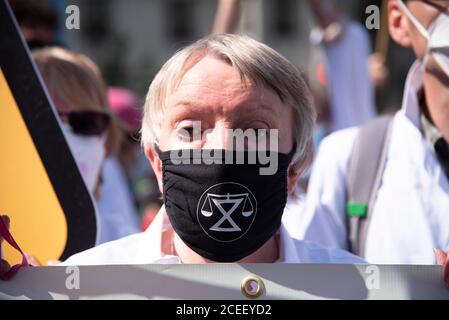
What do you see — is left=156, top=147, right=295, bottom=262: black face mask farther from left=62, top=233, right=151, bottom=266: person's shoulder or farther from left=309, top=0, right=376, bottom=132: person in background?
left=309, top=0, right=376, bottom=132: person in background

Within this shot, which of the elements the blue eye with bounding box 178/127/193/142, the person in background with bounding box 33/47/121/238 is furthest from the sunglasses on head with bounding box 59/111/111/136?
the blue eye with bounding box 178/127/193/142

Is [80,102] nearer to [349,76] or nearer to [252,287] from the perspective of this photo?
[349,76]

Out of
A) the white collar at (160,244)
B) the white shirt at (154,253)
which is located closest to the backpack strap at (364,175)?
the white shirt at (154,253)

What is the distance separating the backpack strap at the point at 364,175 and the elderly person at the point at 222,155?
54 cm

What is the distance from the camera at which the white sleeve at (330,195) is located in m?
3.01

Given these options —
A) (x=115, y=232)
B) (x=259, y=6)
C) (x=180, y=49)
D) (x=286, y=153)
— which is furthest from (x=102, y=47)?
(x=286, y=153)

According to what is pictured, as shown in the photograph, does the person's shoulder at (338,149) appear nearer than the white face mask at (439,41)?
No

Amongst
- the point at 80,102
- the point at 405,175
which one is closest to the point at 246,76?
the point at 405,175

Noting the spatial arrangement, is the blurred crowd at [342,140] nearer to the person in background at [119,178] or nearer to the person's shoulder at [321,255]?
the person in background at [119,178]

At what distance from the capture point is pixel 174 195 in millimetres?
2145
